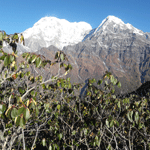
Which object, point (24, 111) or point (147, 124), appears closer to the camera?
point (24, 111)

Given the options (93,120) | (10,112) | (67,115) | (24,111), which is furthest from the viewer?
(67,115)

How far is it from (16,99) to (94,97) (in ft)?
13.3

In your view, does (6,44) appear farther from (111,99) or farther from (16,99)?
(111,99)

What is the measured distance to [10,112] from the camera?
1904 millimetres

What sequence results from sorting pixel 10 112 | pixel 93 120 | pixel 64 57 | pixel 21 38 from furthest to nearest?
pixel 93 120 → pixel 64 57 → pixel 21 38 → pixel 10 112

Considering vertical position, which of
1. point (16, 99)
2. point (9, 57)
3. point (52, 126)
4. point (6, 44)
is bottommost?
point (52, 126)

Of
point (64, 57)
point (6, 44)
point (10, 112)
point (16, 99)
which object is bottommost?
point (10, 112)

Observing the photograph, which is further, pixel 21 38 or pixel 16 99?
pixel 21 38

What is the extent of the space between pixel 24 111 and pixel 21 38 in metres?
2.01

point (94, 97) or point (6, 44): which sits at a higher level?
point (6, 44)

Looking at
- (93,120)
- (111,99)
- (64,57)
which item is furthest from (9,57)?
(111,99)

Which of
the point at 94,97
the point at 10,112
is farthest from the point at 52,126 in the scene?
the point at 10,112

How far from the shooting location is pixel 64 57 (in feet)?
11.1

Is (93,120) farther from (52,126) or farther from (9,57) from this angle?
(9,57)
